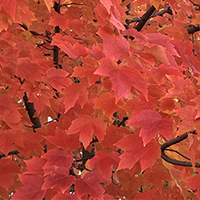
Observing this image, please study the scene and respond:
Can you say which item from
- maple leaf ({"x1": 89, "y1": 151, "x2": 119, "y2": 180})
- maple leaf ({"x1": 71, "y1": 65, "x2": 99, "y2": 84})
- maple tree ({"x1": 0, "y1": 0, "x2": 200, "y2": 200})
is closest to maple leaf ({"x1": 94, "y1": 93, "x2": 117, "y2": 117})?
maple tree ({"x1": 0, "y1": 0, "x2": 200, "y2": 200})

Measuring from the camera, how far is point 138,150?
1.24 m

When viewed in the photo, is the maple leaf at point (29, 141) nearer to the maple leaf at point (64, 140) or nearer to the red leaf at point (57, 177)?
the maple leaf at point (64, 140)

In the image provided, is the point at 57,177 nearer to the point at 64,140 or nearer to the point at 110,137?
the point at 64,140

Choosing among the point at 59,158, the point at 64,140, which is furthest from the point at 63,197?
the point at 64,140

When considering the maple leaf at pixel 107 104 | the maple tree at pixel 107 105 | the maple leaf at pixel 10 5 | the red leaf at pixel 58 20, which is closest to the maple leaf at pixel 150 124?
the maple tree at pixel 107 105

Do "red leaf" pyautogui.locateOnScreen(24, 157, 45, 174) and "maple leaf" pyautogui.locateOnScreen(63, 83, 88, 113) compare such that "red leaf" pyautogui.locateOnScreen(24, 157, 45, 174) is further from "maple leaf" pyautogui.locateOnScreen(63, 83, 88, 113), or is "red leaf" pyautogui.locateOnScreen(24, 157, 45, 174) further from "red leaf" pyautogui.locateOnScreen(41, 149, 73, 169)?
"maple leaf" pyautogui.locateOnScreen(63, 83, 88, 113)

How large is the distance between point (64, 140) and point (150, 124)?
0.51 metres

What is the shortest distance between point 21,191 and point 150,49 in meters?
0.90

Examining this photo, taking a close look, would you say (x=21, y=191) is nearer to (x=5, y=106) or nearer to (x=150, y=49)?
(x=5, y=106)

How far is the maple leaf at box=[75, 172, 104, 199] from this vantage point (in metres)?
1.25

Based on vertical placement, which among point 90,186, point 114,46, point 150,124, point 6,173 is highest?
point 114,46

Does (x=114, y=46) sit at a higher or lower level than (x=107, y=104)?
higher

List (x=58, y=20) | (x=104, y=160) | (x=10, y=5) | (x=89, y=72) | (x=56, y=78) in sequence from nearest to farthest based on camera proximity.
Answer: (x=10, y=5) < (x=89, y=72) < (x=104, y=160) < (x=56, y=78) < (x=58, y=20)

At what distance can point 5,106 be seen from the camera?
1.52 m
